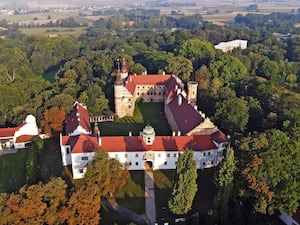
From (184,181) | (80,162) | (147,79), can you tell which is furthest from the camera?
(147,79)

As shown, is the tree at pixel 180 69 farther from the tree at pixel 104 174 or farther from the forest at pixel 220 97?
the tree at pixel 104 174

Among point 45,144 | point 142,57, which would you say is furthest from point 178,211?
point 142,57

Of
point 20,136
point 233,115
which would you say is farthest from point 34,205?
point 233,115

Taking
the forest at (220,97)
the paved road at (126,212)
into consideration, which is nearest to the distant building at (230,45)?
the forest at (220,97)

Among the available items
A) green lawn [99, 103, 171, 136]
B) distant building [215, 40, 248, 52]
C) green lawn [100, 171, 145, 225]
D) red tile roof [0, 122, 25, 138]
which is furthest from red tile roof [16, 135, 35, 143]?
distant building [215, 40, 248, 52]

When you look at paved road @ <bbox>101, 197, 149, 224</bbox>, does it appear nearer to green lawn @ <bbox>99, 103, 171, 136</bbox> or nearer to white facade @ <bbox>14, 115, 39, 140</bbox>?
green lawn @ <bbox>99, 103, 171, 136</bbox>

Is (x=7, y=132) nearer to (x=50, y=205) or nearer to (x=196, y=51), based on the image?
(x=50, y=205)

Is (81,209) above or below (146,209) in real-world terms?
above
